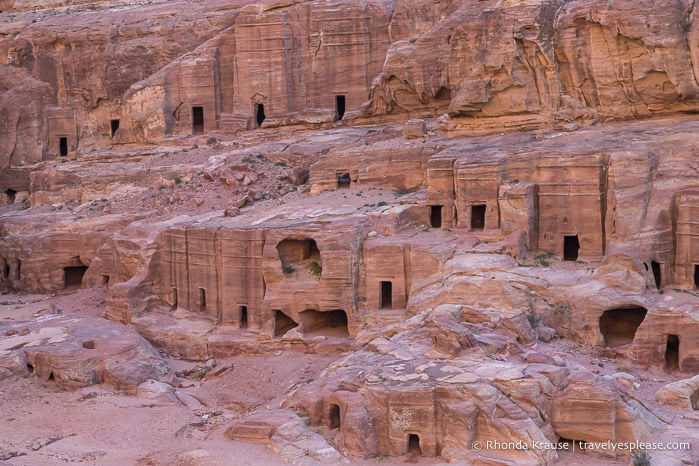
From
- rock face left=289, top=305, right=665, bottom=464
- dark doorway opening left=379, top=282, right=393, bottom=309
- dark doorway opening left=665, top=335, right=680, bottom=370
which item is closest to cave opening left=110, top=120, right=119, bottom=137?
dark doorway opening left=379, top=282, right=393, bottom=309

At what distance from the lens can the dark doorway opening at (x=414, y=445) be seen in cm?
2155

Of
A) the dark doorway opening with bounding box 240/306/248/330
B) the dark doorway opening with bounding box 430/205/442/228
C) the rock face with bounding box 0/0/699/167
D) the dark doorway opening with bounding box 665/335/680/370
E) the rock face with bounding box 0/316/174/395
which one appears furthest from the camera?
the dark doorway opening with bounding box 430/205/442/228

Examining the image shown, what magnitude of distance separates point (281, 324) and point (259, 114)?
48.8ft

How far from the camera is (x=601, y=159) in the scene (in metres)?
28.1

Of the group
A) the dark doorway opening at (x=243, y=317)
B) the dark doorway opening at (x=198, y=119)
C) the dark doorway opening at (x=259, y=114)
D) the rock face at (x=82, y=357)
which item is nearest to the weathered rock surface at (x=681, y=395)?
the dark doorway opening at (x=243, y=317)

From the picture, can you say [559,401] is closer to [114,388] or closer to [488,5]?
[114,388]

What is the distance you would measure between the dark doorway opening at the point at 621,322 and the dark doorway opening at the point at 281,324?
392 inches

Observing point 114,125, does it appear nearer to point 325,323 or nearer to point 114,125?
point 114,125

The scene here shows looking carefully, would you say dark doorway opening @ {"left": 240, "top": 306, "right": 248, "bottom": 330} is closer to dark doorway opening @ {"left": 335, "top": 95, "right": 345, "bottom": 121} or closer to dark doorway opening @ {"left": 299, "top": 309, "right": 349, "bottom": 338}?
dark doorway opening @ {"left": 299, "top": 309, "right": 349, "bottom": 338}

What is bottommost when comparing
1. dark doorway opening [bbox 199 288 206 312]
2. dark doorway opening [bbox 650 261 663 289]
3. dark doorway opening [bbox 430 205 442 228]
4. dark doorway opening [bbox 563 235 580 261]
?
dark doorway opening [bbox 199 288 206 312]

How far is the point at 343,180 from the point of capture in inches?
1379

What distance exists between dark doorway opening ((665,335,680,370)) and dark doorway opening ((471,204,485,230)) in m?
7.63

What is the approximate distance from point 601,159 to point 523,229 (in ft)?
10.4

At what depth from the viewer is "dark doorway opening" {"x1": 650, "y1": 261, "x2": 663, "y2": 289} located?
88.2ft
